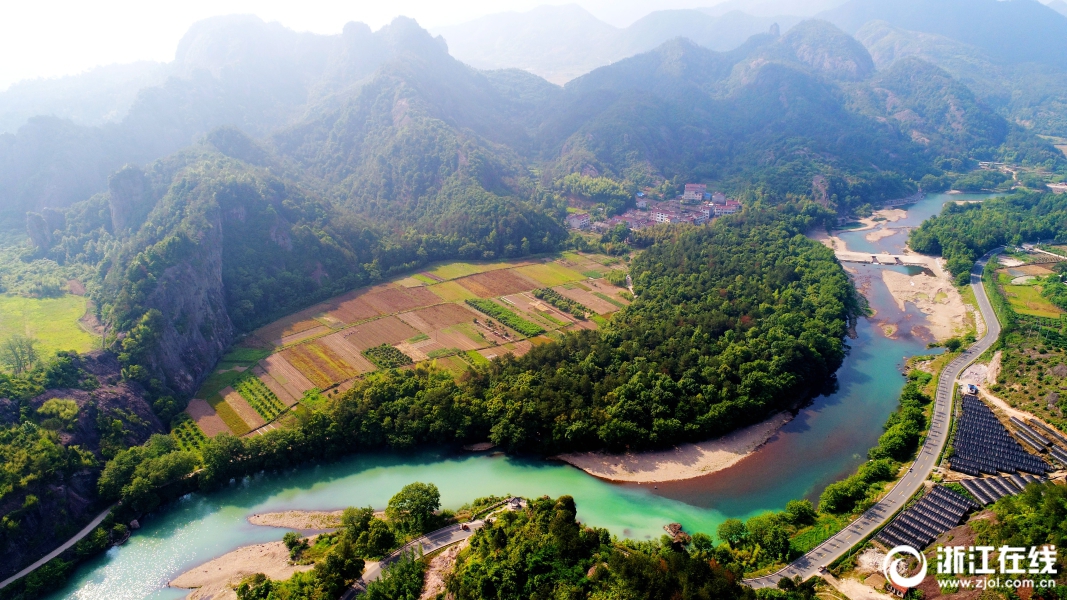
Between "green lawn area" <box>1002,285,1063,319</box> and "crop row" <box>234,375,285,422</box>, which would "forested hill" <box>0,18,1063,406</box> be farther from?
"green lawn area" <box>1002,285,1063,319</box>

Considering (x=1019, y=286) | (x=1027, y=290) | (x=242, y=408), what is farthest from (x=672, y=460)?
(x=1019, y=286)

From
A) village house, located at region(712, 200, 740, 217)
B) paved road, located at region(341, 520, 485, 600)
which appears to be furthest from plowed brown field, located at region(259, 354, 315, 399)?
village house, located at region(712, 200, 740, 217)

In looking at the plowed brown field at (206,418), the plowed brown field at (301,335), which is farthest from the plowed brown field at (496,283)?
the plowed brown field at (206,418)

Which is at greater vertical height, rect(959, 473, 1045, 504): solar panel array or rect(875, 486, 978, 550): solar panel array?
rect(875, 486, 978, 550): solar panel array

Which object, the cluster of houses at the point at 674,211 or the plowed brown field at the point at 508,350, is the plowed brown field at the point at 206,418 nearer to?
the plowed brown field at the point at 508,350

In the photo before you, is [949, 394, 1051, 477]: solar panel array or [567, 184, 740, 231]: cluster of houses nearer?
[949, 394, 1051, 477]: solar panel array

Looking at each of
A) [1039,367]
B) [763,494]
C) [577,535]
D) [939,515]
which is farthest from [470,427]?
[1039,367]

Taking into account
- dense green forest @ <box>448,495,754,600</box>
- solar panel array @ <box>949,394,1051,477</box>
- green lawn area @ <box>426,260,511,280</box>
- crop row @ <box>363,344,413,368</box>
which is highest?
green lawn area @ <box>426,260,511,280</box>
